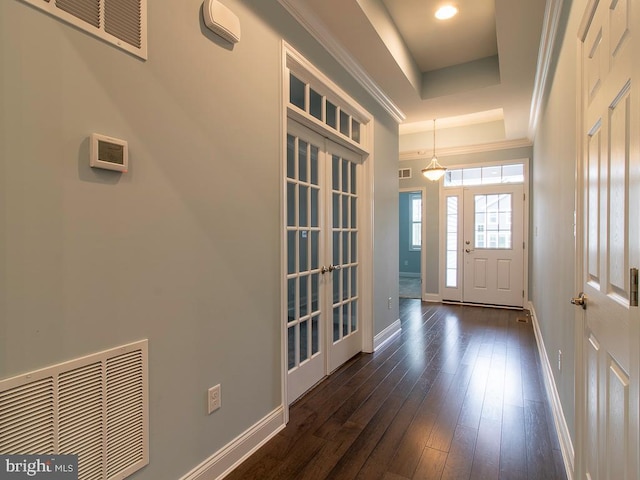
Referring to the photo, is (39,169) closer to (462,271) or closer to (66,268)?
(66,268)

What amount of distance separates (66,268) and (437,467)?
1974mm

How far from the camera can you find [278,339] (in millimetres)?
2168

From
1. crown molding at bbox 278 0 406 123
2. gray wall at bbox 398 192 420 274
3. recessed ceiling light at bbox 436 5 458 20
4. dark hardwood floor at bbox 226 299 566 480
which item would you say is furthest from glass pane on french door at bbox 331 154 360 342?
gray wall at bbox 398 192 420 274

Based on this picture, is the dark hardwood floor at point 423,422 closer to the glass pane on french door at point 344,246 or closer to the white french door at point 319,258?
the white french door at point 319,258

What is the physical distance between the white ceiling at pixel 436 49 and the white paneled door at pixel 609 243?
56.2 inches

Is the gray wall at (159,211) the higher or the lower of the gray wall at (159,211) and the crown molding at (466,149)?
the lower

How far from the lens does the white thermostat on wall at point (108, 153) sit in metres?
1.21

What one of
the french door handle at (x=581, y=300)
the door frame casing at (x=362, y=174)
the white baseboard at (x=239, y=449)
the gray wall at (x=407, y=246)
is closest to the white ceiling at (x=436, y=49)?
the door frame casing at (x=362, y=174)

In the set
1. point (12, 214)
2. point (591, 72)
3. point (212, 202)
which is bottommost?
point (12, 214)

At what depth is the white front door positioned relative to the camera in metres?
5.46

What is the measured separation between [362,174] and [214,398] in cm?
253

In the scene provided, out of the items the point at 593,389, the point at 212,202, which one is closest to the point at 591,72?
the point at 593,389

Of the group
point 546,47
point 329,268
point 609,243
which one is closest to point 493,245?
point 546,47

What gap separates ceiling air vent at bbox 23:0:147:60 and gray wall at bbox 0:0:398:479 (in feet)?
0.12
